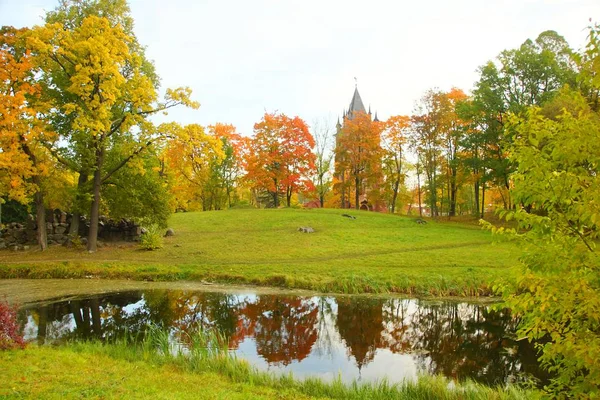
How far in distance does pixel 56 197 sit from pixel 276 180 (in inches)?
1067

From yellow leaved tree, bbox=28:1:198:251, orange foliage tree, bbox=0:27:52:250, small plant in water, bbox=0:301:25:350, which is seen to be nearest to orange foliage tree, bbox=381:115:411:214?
yellow leaved tree, bbox=28:1:198:251

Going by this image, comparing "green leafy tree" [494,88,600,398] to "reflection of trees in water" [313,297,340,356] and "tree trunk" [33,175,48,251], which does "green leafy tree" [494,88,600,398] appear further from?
"tree trunk" [33,175,48,251]

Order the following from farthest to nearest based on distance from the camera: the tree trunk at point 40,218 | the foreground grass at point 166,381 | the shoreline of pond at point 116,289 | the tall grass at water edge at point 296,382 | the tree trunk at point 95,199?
the tree trunk at point 95,199 < the tree trunk at point 40,218 < the shoreline of pond at point 116,289 < the tall grass at water edge at point 296,382 < the foreground grass at point 166,381

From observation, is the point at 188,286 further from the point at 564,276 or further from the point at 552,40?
the point at 552,40

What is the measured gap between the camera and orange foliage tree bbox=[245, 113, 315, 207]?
1864 inches

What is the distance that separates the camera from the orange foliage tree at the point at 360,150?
4797 cm

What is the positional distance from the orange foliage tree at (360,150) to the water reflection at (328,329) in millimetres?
33249

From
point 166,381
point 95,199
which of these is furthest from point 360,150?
point 166,381

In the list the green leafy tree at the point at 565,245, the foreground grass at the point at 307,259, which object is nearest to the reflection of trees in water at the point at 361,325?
the foreground grass at the point at 307,259

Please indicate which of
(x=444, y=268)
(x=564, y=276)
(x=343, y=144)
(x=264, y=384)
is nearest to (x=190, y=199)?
(x=343, y=144)

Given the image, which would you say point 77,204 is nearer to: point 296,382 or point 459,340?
point 296,382

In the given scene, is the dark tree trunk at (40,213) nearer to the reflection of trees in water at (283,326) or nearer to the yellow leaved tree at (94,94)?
the yellow leaved tree at (94,94)

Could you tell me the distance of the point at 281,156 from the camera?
47.7 m

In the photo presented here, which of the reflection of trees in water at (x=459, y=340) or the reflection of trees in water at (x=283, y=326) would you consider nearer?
the reflection of trees in water at (x=459, y=340)
